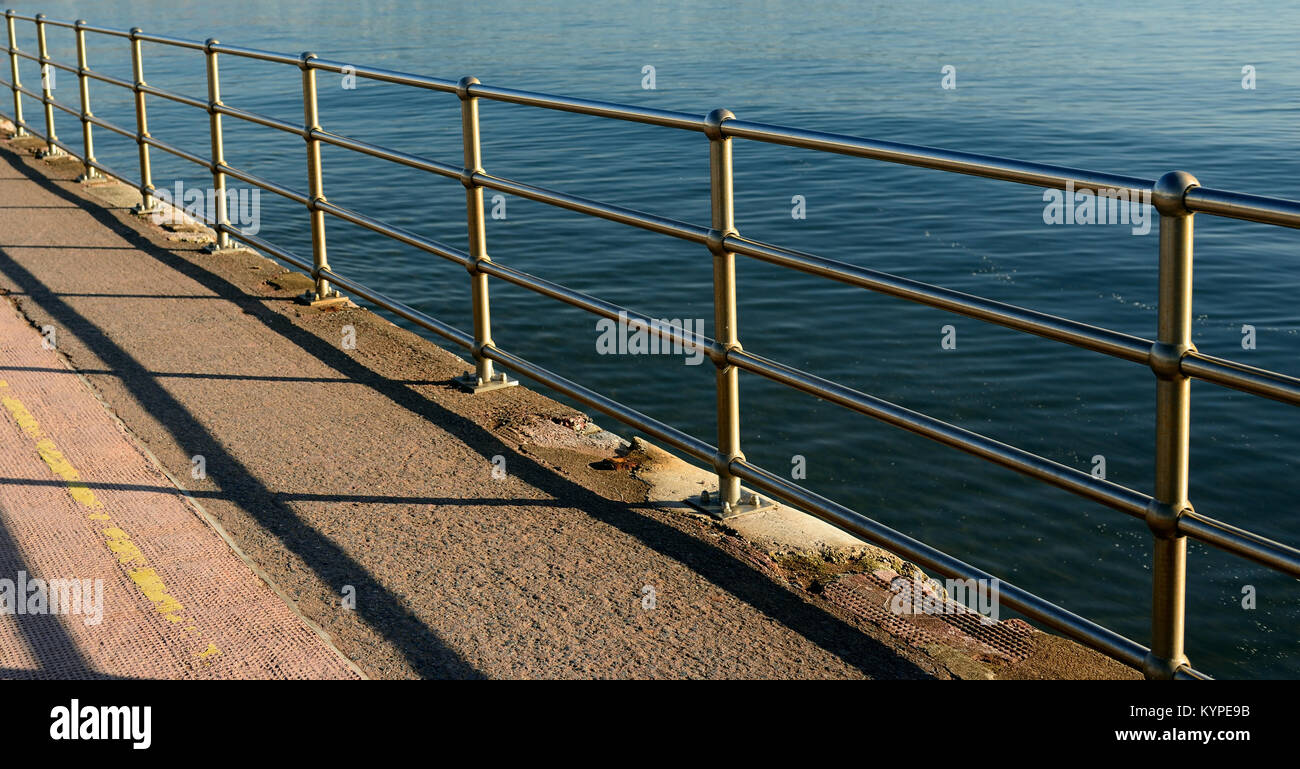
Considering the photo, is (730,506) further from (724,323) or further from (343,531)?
(343,531)

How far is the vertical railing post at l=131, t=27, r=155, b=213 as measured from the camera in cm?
995

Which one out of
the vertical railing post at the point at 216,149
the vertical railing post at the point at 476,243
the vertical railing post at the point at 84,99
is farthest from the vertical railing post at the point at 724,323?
the vertical railing post at the point at 84,99

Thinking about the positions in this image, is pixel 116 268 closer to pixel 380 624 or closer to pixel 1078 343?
pixel 380 624

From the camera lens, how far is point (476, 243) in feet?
20.5

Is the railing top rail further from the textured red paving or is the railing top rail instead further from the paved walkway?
the textured red paving

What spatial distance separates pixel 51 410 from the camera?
6188 millimetres

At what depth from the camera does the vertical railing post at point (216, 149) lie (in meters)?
8.70

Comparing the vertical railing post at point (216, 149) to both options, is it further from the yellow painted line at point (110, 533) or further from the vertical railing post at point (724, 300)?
the vertical railing post at point (724, 300)

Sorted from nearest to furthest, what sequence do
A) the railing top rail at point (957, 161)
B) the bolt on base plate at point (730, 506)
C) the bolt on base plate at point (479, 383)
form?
the railing top rail at point (957, 161)
the bolt on base plate at point (730, 506)
the bolt on base plate at point (479, 383)

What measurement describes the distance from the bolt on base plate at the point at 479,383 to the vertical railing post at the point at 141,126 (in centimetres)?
464

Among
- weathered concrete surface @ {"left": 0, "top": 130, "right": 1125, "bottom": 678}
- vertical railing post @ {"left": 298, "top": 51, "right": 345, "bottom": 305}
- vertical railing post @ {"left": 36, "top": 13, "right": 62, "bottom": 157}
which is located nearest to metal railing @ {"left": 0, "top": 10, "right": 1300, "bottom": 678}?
weathered concrete surface @ {"left": 0, "top": 130, "right": 1125, "bottom": 678}

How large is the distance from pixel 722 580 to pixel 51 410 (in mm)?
3277

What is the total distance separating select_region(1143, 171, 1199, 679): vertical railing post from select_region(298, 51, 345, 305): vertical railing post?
489 centimetres

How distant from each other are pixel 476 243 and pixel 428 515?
5.13 feet
